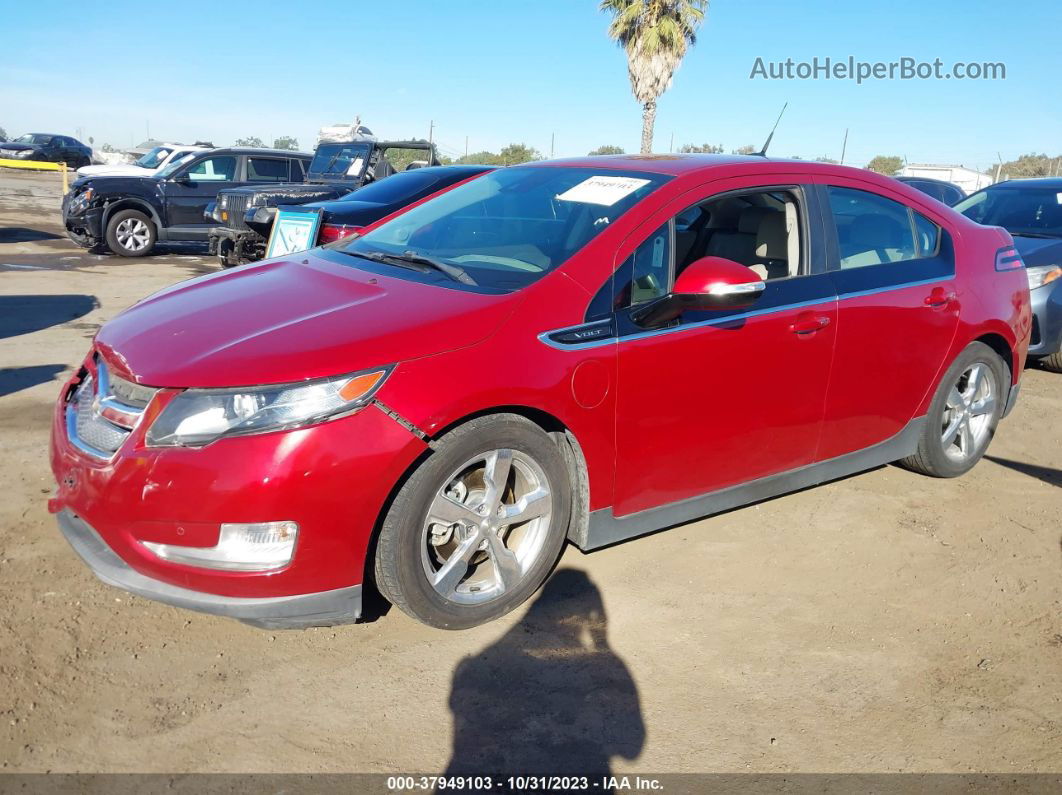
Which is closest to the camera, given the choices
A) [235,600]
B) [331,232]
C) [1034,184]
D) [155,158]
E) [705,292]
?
[235,600]

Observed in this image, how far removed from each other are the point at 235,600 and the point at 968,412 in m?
3.94

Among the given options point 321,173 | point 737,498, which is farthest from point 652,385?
point 321,173

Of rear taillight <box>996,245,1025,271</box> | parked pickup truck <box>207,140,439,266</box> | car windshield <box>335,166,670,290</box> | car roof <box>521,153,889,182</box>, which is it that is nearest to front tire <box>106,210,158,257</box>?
parked pickup truck <box>207,140,439,266</box>

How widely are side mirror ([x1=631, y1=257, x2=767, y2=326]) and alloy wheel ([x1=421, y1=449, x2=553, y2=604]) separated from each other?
2.48 ft

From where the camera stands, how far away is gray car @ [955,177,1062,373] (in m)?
6.82

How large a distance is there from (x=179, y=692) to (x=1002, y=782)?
2513 mm

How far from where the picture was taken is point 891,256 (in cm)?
417

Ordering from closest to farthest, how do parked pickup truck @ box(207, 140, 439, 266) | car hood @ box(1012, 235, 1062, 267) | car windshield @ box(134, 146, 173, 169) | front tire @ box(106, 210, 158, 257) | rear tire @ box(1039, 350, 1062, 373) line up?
car hood @ box(1012, 235, 1062, 267) → rear tire @ box(1039, 350, 1062, 373) → parked pickup truck @ box(207, 140, 439, 266) → front tire @ box(106, 210, 158, 257) → car windshield @ box(134, 146, 173, 169)

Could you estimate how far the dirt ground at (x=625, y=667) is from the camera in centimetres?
253

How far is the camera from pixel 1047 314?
6828 mm

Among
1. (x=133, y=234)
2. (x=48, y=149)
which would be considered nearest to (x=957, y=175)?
(x=133, y=234)

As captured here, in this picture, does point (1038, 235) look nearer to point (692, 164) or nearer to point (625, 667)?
point (692, 164)

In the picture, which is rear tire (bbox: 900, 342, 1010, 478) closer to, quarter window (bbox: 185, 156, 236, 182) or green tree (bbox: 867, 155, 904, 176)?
quarter window (bbox: 185, 156, 236, 182)

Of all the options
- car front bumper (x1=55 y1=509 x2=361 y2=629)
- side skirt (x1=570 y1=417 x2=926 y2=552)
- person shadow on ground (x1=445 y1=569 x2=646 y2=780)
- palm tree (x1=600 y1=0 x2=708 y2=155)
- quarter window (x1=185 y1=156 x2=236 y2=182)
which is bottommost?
person shadow on ground (x1=445 y1=569 x2=646 y2=780)
